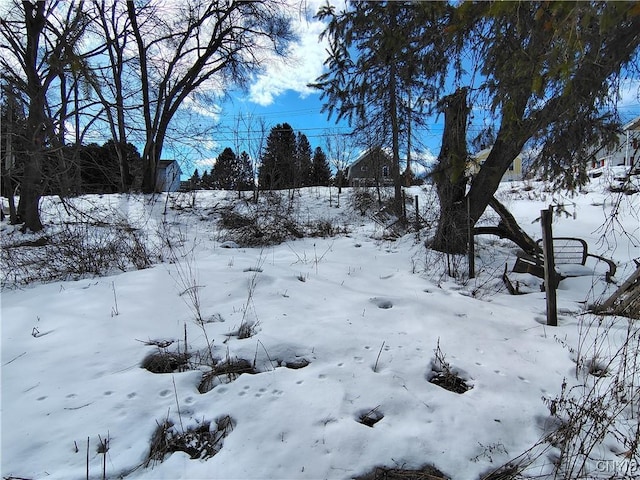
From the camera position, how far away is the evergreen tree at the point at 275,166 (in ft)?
45.1

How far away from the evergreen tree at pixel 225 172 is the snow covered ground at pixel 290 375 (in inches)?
437

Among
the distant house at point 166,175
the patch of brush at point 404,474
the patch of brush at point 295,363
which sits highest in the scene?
the distant house at point 166,175

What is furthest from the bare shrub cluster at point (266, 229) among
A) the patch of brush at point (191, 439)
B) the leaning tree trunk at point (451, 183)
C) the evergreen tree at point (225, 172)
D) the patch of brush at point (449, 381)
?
the patch of brush at point (191, 439)

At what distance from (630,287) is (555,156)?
2.91 meters

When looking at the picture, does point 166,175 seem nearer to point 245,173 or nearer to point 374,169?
point 245,173

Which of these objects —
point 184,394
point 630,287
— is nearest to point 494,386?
point 184,394

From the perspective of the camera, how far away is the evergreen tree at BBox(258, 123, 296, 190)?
13734mm

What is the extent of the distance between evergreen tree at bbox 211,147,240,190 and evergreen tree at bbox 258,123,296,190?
1456 millimetres

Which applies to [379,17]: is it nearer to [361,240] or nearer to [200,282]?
[200,282]

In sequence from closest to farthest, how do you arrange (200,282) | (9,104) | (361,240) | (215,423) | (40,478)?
1. (40,478)
2. (215,423)
3. (200,282)
4. (9,104)
5. (361,240)

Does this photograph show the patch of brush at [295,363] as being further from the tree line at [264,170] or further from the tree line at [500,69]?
the tree line at [264,170]

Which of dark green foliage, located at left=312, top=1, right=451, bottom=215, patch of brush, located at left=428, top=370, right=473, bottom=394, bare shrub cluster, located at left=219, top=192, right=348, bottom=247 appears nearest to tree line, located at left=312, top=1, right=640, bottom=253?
dark green foliage, located at left=312, top=1, right=451, bottom=215

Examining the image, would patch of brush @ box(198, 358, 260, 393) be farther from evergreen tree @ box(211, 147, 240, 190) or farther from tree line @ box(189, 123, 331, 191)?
evergreen tree @ box(211, 147, 240, 190)

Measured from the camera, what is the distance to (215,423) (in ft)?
6.31
